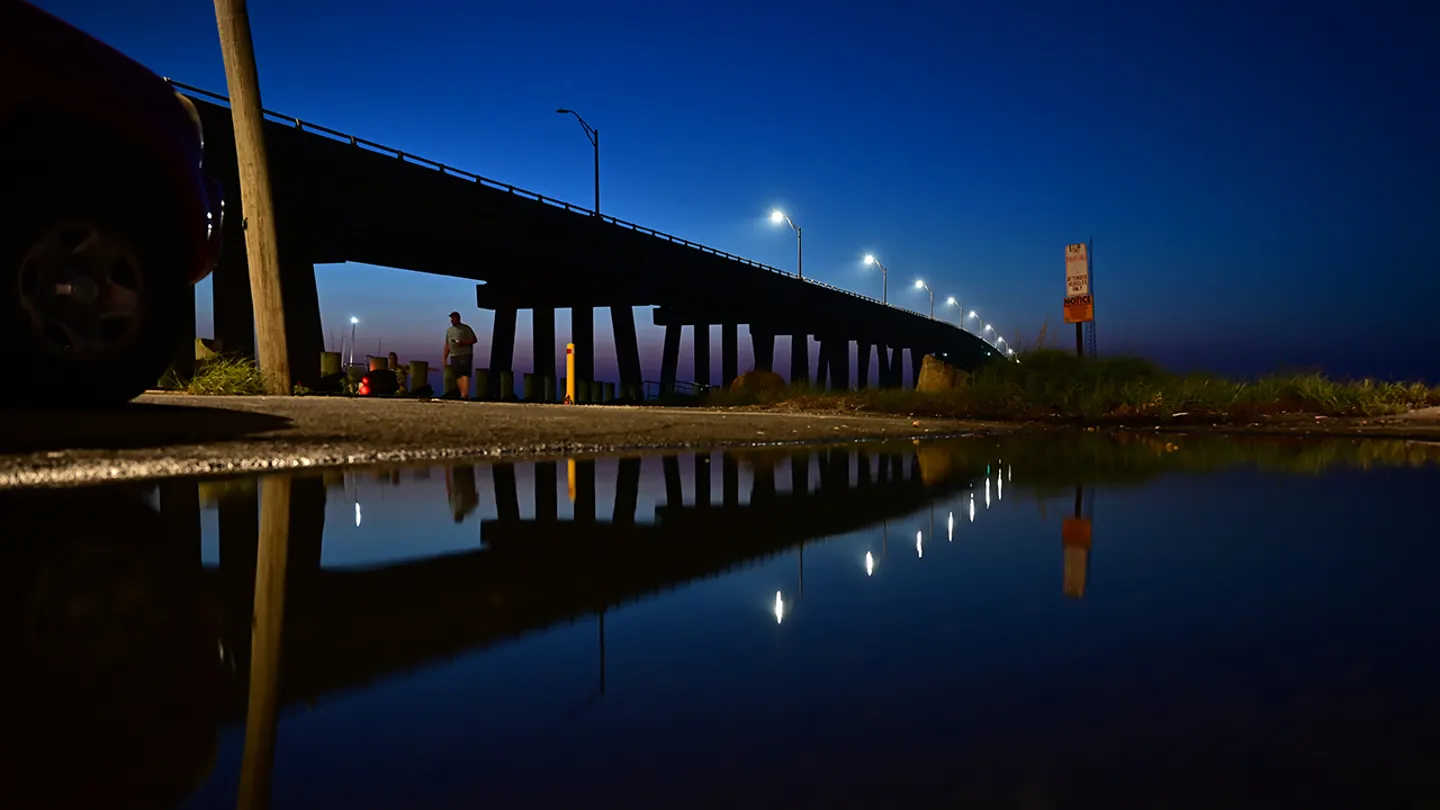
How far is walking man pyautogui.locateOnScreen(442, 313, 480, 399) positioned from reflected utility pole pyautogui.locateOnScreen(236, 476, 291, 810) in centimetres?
1798

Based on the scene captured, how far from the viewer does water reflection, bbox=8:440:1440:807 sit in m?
1.59

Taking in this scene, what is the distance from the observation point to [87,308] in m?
5.96

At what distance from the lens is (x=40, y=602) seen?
8.57ft

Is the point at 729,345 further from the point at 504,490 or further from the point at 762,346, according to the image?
the point at 504,490

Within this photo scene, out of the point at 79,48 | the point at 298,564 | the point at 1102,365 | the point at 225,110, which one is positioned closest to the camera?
the point at 298,564

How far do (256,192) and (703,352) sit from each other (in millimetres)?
45317

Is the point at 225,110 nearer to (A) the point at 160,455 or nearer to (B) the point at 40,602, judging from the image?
(A) the point at 160,455

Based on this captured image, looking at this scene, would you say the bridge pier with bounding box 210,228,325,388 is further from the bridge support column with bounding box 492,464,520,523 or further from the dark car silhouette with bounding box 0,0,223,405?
the bridge support column with bounding box 492,464,520,523

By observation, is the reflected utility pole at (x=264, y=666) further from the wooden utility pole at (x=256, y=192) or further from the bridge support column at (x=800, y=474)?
the wooden utility pole at (x=256, y=192)

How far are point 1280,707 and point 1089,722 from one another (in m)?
0.38

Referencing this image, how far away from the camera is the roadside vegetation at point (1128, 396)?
15.0m

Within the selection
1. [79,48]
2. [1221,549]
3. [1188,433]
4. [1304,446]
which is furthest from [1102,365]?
[79,48]

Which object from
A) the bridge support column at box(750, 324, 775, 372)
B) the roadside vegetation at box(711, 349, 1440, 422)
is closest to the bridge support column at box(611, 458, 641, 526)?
the roadside vegetation at box(711, 349, 1440, 422)

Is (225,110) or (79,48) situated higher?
(225,110)
